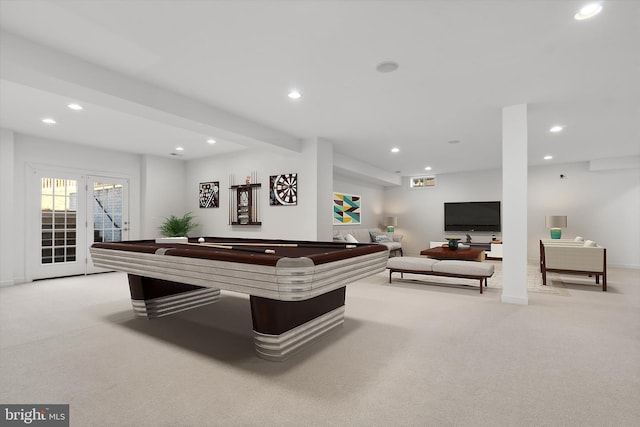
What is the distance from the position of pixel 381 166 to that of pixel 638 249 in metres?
6.14

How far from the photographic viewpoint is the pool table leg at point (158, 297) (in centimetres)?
345

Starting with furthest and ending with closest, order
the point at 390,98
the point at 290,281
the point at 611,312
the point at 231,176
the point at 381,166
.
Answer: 1. the point at 381,166
2. the point at 231,176
3. the point at 390,98
4. the point at 611,312
5. the point at 290,281

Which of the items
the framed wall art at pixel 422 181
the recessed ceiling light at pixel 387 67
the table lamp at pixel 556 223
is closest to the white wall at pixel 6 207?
the recessed ceiling light at pixel 387 67

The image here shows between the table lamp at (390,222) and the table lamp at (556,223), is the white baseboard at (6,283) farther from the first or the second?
the table lamp at (556,223)

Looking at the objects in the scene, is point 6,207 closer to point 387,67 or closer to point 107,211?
point 107,211

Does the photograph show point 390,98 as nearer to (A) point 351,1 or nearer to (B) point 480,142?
(A) point 351,1

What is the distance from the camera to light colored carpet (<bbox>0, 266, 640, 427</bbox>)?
1763mm

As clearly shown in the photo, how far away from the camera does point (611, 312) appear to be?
372cm

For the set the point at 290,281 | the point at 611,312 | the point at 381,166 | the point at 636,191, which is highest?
the point at 381,166

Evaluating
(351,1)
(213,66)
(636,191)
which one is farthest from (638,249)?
(213,66)

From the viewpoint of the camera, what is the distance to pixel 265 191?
662 cm

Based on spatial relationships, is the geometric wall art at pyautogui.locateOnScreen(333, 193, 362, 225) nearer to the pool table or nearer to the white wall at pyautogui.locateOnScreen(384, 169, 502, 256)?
the white wall at pyautogui.locateOnScreen(384, 169, 502, 256)

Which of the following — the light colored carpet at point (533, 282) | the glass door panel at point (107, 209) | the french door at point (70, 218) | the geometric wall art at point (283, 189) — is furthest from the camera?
the glass door panel at point (107, 209)

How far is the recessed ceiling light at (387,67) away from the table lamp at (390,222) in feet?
24.6
